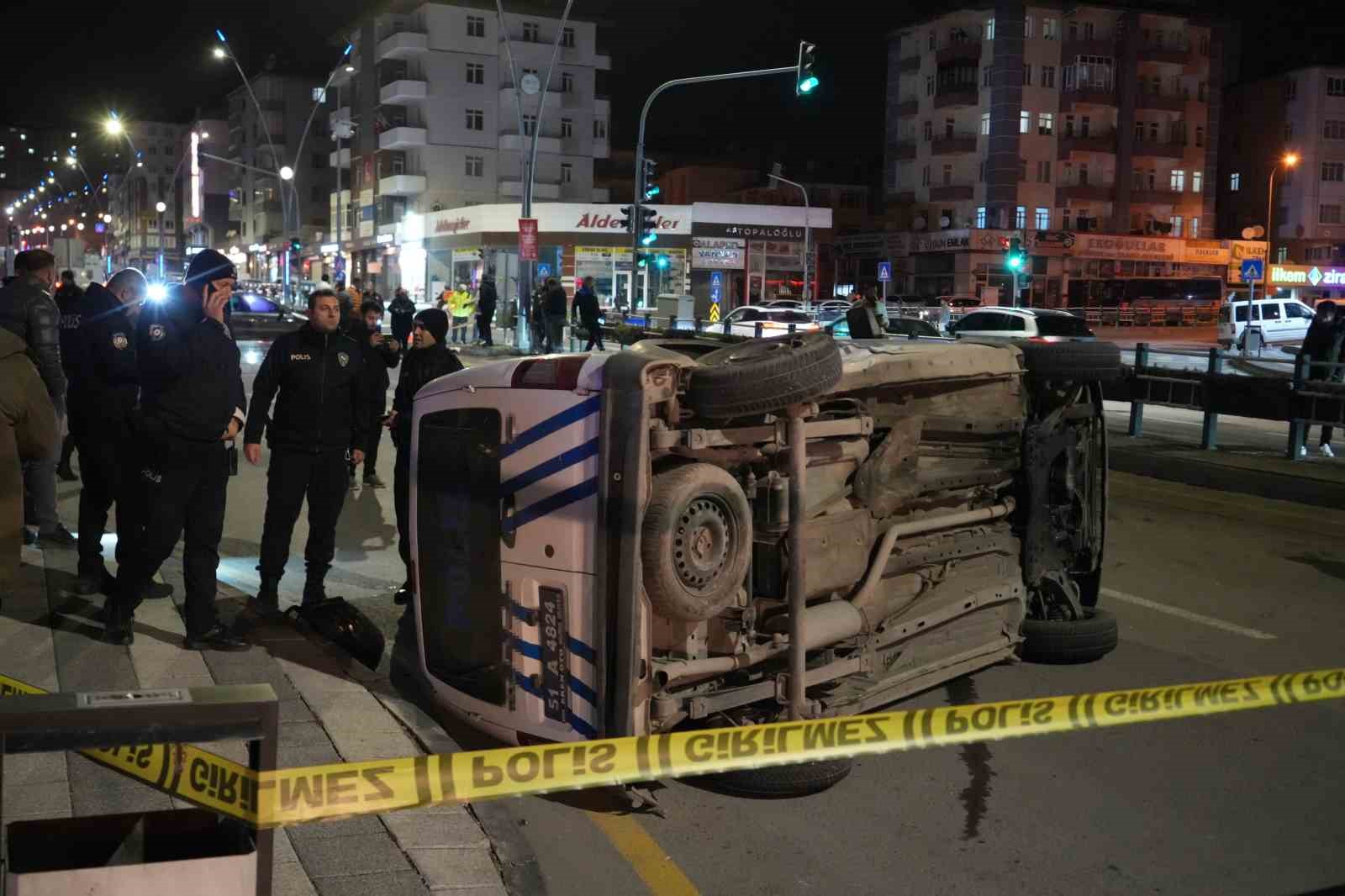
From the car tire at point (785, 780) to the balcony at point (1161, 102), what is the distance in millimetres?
75565

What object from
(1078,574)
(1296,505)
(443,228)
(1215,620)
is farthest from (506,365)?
(443,228)

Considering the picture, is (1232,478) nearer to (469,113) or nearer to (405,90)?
(405,90)

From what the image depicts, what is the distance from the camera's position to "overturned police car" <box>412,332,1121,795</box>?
4363 mm

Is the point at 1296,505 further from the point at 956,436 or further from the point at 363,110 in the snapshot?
the point at 363,110

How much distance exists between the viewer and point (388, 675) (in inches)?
243

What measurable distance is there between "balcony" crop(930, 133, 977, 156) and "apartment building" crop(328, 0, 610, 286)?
1926cm

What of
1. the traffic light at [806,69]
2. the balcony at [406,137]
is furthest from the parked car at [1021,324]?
the balcony at [406,137]

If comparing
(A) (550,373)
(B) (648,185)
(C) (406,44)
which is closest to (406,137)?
(C) (406,44)

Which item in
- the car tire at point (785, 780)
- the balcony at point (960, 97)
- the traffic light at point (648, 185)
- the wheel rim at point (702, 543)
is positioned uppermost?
the balcony at point (960, 97)

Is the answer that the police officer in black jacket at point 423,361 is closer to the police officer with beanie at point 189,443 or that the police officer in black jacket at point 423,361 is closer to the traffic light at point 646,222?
the police officer with beanie at point 189,443

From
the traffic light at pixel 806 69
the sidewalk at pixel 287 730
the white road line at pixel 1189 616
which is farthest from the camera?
the traffic light at pixel 806 69

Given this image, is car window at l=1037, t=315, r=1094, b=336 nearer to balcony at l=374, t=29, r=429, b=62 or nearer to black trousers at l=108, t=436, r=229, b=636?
black trousers at l=108, t=436, r=229, b=636

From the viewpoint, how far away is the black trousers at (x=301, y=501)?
6738mm

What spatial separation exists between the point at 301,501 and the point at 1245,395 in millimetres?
12399
